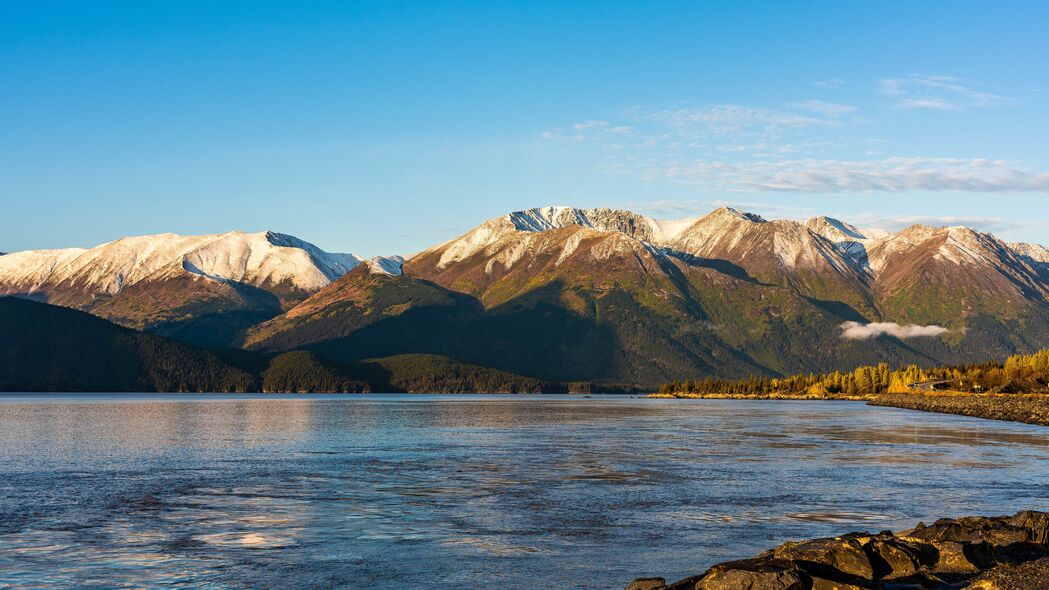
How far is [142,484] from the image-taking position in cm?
7012

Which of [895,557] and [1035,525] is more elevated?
[1035,525]

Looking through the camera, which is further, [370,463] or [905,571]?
[370,463]

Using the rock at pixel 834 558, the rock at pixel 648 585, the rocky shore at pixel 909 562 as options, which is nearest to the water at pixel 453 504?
the rock at pixel 648 585

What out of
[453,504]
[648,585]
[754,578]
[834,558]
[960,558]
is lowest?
[453,504]

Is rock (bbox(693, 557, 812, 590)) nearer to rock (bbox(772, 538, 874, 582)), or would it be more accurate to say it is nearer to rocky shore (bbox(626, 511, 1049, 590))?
rocky shore (bbox(626, 511, 1049, 590))

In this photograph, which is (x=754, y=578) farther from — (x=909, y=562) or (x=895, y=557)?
(x=909, y=562)

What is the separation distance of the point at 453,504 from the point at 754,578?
28.8 metres

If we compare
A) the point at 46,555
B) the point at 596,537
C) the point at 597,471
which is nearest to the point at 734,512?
the point at 596,537

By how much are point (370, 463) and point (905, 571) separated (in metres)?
56.2

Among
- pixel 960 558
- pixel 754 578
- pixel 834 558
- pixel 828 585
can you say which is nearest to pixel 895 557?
pixel 834 558

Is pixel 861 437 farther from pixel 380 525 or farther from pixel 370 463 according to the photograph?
pixel 380 525

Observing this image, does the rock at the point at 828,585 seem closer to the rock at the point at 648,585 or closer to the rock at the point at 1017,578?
the rock at the point at 1017,578

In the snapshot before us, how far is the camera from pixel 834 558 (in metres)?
38.0

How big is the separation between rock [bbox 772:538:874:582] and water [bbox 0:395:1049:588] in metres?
4.33
